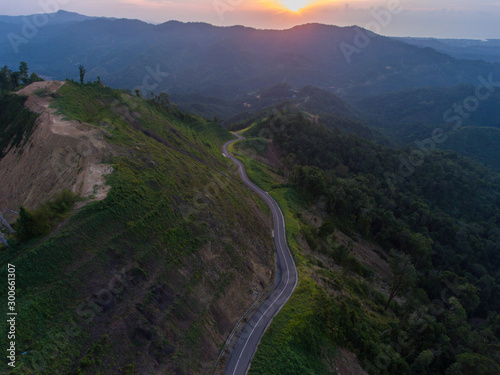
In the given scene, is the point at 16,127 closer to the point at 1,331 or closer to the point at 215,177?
the point at 215,177

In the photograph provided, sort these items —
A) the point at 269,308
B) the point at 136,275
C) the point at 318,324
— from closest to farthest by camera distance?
the point at 136,275, the point at 318,324, the point at 269,308

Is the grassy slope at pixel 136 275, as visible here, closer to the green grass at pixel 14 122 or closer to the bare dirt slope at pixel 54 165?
the bare dirt slope at pixel 54 165

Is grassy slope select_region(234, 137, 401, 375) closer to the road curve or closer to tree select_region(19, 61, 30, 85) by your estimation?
the road curve

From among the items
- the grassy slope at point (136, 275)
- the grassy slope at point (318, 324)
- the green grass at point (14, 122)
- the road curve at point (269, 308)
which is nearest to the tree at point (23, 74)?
the green grass at point (14, 122)

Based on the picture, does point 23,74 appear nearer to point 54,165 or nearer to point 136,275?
point 54,165

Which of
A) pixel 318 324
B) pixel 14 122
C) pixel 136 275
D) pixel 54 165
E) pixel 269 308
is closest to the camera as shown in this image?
pixel 136 275

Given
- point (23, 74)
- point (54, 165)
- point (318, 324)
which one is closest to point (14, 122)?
point (54, 165)

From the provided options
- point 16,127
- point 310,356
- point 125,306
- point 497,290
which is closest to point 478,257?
point 497,290
